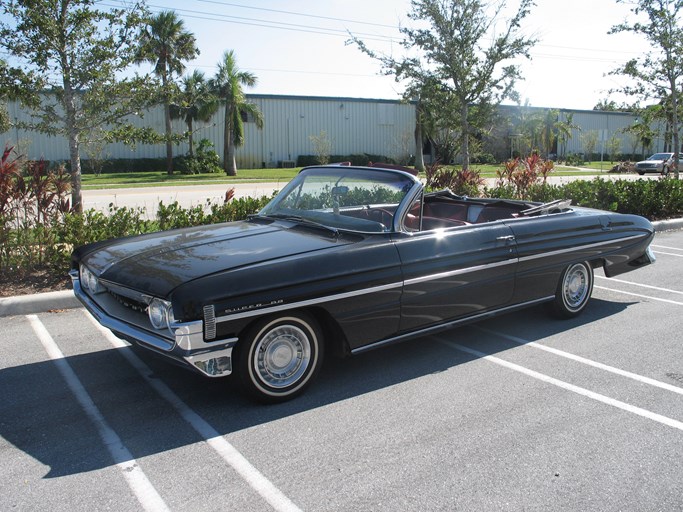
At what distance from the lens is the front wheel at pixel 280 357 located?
3814 mm

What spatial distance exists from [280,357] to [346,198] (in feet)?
5.13

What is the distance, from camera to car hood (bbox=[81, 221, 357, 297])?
381cm

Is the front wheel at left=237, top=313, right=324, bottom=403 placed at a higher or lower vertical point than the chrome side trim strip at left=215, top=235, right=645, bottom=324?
lower

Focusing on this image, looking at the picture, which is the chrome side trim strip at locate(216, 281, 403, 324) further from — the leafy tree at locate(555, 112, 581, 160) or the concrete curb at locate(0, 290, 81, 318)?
the leafy tree at locate(555, 112, 581, 160)

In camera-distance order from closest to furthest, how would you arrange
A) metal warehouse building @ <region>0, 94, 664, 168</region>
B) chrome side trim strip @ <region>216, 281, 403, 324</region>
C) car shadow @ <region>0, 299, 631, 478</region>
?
car shadow @ <region>0, 299, 631, 478</region> → chrome side trim strip @ <region>216, 281, 403, 324</region> → metal warehouse building @ <region>0, 94, 664, 168</region>

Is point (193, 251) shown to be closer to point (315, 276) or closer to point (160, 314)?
point (160, 314)

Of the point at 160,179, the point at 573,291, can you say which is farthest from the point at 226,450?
the point at 160,179

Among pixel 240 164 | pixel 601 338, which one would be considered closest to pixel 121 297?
pixel 601 338

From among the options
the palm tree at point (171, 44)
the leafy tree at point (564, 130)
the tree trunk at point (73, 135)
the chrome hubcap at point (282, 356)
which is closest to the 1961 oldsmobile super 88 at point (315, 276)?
the chrome hubcap at point (282, 356)

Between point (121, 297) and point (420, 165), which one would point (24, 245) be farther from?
point (420, 165)

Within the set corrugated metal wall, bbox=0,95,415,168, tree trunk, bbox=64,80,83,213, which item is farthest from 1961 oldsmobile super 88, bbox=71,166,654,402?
corrugated metal wall, bbox=0,95,415,168

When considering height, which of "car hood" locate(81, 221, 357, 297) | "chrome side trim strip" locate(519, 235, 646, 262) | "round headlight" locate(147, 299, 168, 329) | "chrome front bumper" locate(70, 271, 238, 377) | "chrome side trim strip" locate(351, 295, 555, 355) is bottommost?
"chrome side trim strip" locate(351, 295, 555, 355)

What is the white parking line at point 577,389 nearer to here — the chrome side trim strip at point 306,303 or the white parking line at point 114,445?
the chrome side trim strip at point 306,303

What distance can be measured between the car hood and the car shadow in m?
0.54
